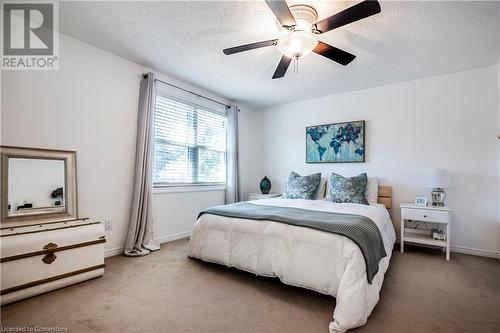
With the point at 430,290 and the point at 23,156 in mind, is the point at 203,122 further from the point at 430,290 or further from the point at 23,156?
the point at 430,290

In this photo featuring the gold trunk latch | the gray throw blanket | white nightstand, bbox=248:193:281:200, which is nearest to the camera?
the gray throw blanket

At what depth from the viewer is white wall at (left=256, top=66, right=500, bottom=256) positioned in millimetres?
2986

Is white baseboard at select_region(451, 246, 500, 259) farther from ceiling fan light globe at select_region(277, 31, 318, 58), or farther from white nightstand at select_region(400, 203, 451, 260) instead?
ceiling fan light globe at select_region(277, 31, 318, 58)

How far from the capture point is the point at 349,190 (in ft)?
10.7

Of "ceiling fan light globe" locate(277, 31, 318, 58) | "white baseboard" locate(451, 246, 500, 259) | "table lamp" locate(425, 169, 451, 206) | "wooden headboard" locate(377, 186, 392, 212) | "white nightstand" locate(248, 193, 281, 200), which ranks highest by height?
"ceiling fan light globe" locate(277, 31, 318, 58)

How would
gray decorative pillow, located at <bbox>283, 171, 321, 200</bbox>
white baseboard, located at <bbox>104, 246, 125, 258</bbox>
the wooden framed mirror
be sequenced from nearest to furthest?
the wooden framed mirror → white baseboard, located at <bbox>104, 246, 125, 258</bbox> → gray decorative pillow, located at <bbox>283, 171, 321, 200</bbox>

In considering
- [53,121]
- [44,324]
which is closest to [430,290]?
[44,324]

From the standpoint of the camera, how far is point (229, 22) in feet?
7.11

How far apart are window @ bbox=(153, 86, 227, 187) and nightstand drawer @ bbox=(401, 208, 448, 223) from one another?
9.39 feet

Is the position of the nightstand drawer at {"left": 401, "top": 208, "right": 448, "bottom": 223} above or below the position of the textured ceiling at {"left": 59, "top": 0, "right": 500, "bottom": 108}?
below

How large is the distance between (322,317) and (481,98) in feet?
11.2

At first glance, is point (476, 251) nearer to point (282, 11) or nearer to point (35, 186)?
point (282, 11)

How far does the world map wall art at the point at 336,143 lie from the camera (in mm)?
3819

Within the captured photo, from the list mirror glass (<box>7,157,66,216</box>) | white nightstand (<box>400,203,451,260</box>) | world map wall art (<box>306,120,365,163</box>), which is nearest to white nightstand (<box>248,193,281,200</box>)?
world map wall art (<box>306,120,365,163</box>)
